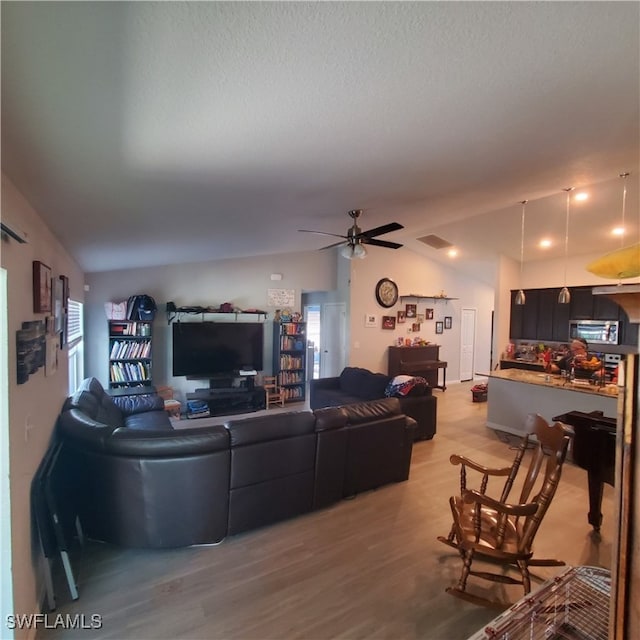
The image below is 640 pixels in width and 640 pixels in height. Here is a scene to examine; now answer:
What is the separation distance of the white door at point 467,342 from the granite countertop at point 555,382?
12.6 ft

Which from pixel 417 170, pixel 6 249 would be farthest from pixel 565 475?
pixel 6 249

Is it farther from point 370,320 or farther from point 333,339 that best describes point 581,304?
point 333,339

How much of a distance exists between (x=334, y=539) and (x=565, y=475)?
2.77 meters

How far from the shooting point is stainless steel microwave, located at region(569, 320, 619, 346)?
5.91 m

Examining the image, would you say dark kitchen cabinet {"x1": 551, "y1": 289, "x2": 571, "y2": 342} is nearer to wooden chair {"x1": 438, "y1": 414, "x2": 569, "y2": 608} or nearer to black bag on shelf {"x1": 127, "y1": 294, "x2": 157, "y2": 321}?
wooden chair {"x1": 438, "y1": 414, "x2": 569, "y2": 608}

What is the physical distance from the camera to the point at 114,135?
1205 mm

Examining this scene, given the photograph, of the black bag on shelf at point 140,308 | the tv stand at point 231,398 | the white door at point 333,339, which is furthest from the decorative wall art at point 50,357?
the white door at point 333,339

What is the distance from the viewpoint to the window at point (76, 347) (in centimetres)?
424

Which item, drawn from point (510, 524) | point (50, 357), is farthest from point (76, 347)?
point (510, 524)

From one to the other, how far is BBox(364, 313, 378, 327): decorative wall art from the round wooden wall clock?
34 centimetres

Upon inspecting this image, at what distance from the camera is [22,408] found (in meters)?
1.63

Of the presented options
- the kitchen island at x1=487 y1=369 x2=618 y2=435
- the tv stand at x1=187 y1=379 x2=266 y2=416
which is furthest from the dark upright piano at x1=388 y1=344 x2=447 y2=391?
the tv stand at x1=187 y1=379 x2=266 y2=416

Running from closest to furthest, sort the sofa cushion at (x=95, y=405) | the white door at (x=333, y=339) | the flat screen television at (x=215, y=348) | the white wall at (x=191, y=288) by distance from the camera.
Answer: the sofa cushion at (x=95, y=405)
the white wall at (x=191, y=288)
the flat screen television at (x=215, y=348)
the white door at (x=333, y=339)

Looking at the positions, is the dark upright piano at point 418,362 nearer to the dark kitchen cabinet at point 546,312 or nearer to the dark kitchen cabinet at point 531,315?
the dark kitchen cabinet at point 531,315
